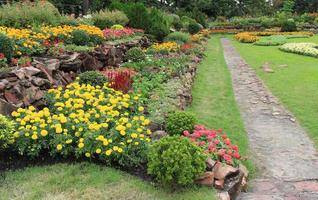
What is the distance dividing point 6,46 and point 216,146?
4.52 meters

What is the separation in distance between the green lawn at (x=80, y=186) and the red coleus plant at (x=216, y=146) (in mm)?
799

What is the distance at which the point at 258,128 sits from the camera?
25.5 ft

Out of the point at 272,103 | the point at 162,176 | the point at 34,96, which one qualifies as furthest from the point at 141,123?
the point at 272,103

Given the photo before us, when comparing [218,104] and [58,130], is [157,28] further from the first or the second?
[58,130]

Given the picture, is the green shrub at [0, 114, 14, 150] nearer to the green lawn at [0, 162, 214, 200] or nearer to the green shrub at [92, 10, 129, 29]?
the green lawn at [0, 162, 214, 200]

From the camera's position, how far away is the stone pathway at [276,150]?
16.9ft

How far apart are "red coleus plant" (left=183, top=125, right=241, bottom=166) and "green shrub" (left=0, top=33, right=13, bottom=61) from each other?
4.01 metres

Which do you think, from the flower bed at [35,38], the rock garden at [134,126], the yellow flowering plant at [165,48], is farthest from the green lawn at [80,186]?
the yellow flowering plant at [165,48]

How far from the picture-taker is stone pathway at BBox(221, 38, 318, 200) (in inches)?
202

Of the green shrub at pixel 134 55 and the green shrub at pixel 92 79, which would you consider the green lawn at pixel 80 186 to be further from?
the green shrub at pixel 134 55

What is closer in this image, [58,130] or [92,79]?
[58,130]

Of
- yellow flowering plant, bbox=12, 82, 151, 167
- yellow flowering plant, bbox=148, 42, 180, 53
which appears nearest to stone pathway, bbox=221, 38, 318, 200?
yellow flowering plant, bbox=12, 82, 151, 167

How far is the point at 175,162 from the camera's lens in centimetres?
455

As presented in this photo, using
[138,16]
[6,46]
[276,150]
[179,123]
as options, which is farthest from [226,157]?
[138,16]
